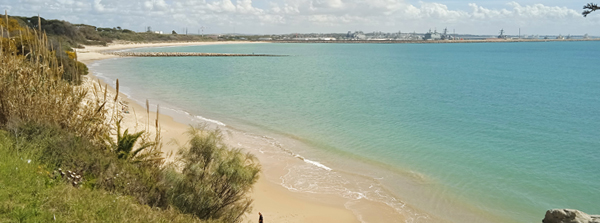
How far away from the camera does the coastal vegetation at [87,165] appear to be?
604 cm

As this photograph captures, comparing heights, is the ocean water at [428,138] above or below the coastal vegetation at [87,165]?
below

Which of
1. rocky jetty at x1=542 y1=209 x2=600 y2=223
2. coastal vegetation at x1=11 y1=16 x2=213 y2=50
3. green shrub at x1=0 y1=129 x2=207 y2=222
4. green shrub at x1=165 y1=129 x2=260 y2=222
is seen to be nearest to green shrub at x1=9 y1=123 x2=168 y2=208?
green shrub at x1=0 y1=129 x2=207 y2=222

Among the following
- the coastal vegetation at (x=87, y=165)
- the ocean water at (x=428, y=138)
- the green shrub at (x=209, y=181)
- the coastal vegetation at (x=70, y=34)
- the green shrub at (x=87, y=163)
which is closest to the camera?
the coastal vegetation at (x=87, y=165)

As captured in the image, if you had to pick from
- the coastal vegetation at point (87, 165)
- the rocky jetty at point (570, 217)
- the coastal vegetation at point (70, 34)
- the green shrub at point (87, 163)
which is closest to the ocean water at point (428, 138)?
the rocky jetty at point (570, 217)

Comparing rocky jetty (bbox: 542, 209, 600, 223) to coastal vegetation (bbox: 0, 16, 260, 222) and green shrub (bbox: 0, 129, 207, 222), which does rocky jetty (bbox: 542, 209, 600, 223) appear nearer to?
coastal vegetation (bbox: 0, 16, 260, 222)

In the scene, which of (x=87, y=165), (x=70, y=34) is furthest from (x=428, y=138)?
(x=70, y=34)

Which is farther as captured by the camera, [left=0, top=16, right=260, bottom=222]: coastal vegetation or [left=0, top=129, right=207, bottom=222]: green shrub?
[left=0, top=16, right=260, bottom=222]: coastal vegetation

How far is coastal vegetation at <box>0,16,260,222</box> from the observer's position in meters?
6.04

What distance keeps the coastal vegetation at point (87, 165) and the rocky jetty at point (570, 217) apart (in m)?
6.03

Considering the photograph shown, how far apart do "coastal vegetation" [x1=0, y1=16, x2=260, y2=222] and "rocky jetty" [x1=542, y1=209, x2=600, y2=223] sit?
6.03m

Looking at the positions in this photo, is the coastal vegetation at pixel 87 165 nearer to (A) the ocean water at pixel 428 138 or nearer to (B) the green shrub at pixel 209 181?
(B) the green shrub at pixel 209 181

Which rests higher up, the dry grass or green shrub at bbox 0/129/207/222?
the dry grass

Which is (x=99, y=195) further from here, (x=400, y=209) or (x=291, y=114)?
(x=291, y=114)

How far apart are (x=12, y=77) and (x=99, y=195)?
10.5 feet
